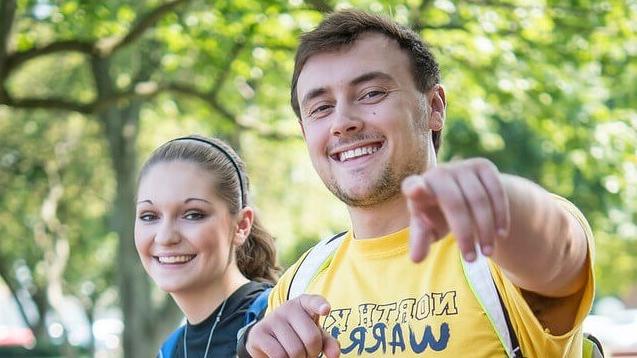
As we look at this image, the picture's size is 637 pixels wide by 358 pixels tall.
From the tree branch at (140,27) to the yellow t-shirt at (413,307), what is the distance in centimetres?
617

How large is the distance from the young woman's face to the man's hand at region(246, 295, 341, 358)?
4.61ft

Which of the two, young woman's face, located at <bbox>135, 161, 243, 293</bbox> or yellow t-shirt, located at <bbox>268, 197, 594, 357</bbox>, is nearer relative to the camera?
yellow t-shirt, located at <bbox>268, 197, 594, 357</bbox>

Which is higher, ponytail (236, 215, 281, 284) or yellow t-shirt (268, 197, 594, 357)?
ponytail (236, 215, 281, 284)

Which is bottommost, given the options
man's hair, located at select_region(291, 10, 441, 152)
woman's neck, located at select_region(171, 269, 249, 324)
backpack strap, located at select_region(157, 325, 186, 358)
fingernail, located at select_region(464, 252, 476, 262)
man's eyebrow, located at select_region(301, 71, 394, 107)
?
backpack strap, located at select_region(157, 325, 186, 358)

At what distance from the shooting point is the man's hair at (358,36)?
2670 millimetres

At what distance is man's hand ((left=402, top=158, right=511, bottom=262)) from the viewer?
61.2 inches

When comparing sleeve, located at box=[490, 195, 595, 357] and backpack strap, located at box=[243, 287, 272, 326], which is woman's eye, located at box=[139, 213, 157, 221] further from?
sleeve, located at box=[490, 195, 595, 357]

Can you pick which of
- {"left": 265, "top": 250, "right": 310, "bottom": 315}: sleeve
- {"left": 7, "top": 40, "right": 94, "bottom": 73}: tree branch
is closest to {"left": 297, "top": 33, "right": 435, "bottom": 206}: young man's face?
{"left": 265, "top": 250, "right": 310, "bottom": 315}: sleeve

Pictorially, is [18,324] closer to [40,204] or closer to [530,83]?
[40,204]

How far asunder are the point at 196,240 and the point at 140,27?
5477mm

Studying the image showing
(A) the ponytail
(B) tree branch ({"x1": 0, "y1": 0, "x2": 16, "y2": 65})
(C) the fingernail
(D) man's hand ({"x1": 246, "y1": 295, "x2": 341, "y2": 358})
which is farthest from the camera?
(B) tree branch ({"x1": 0, "y1": 0, "x2": 16, "y2": 65})

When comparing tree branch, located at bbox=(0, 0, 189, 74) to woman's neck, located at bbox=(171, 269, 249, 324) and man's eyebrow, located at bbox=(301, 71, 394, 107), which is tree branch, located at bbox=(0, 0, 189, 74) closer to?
woman's neck, located at bbox=(171, 269, 249, 324)

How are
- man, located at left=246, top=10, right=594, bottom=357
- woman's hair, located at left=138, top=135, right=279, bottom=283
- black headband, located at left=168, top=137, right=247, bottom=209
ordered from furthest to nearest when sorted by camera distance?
black headband, located at left=168, top=137, right=247, bottom=209, woman's hair, located at left=138, top=135, right=279, bottom=283, man, located at left=246, top=10, right=594, bottom=357

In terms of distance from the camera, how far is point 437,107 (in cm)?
280
